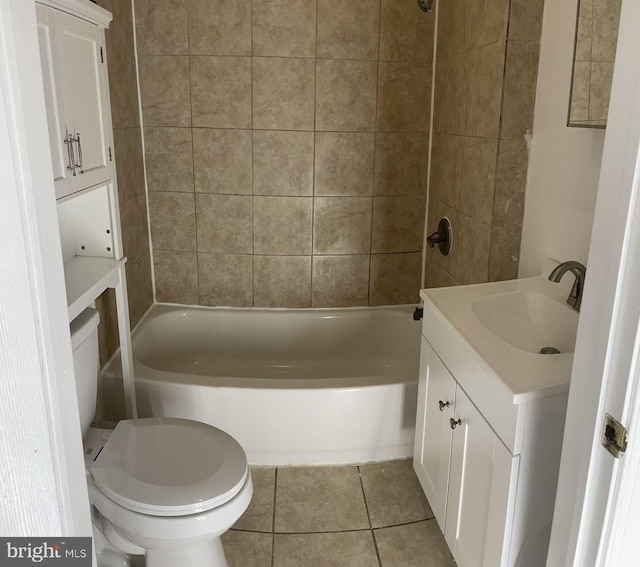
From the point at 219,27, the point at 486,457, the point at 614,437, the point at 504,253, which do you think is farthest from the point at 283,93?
the point at 614,437

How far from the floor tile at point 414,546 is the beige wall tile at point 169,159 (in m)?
1.84

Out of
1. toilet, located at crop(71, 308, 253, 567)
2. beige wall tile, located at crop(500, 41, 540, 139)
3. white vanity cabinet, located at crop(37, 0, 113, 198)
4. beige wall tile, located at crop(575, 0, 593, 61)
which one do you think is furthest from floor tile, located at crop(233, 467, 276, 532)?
beige wall tile, located at crop(575, 0, 593, 61)

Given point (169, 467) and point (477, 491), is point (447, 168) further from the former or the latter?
point (169, 467)

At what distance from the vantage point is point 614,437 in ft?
2.61

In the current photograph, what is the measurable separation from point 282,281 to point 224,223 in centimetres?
42

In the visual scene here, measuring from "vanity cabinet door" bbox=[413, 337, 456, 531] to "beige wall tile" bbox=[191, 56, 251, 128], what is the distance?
5.00 feet

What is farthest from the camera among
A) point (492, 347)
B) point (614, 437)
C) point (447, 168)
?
point (447, 168)

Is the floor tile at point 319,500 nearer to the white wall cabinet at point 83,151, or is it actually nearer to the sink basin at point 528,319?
the white wall cabinet at point 83,151

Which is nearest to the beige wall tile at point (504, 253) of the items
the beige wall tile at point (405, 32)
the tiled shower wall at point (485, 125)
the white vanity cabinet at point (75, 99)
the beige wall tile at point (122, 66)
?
the tiled shower wall at point (485, 125)

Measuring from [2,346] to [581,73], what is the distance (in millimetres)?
1710

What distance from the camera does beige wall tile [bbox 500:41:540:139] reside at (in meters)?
1.96

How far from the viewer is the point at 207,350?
2.96m

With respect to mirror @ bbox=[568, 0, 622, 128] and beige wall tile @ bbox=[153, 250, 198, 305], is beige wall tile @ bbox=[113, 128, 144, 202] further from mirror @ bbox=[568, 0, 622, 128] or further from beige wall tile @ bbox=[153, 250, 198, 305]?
mirror @ bbox=[568, 0, 622, 128]

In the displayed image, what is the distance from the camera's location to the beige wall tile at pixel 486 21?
77.2 inches
